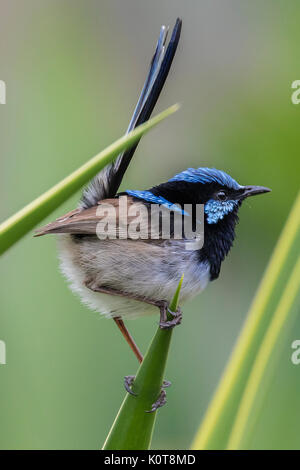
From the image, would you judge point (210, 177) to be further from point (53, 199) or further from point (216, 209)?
point (53, 199)

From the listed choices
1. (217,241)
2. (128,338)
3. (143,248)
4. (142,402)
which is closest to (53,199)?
(142,402)

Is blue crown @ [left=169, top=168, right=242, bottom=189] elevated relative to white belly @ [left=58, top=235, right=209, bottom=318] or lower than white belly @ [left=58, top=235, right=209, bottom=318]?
elevated

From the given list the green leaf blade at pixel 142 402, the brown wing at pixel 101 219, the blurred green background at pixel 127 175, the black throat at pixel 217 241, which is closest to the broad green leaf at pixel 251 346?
the green leaf blade at pixel 142 402

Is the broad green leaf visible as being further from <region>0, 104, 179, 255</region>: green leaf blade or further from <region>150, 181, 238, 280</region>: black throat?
<region>150, 181, 238, 280</region>: black throat

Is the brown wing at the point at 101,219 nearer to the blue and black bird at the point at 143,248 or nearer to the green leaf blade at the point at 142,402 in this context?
the blue and black bird at the point at 143,248

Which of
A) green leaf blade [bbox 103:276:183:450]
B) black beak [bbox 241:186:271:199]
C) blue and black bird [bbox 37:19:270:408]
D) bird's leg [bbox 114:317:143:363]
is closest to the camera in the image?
green leaf blade [bbox 103:276:183:450]

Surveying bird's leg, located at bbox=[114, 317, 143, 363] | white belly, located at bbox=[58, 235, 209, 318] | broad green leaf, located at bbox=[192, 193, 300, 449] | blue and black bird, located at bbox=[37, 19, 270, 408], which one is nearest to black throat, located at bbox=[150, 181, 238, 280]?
blue and black bird, located at bbox=[37, 19, 270, 408]
